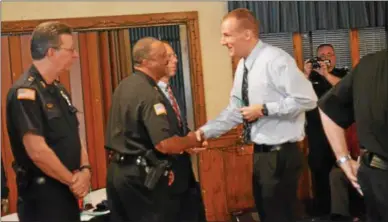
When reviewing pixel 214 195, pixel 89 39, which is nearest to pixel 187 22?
pixel 89 39

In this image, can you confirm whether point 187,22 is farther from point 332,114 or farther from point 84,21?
point 332,114

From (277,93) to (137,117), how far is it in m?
0.59

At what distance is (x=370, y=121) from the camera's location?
1662mm

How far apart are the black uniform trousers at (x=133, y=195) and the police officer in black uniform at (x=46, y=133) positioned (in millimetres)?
243

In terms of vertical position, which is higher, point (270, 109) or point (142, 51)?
point (142, 51)

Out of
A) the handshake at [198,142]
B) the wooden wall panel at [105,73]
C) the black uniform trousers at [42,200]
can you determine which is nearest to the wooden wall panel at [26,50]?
the wooden wall panel at [105,73]

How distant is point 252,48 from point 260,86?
17 centimetres

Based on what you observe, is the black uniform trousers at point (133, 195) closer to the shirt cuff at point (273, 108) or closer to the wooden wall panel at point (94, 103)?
the wooden wall panel at point (94, 103)

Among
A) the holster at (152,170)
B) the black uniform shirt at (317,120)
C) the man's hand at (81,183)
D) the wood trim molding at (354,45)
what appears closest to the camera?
the man's hand at (81,183)

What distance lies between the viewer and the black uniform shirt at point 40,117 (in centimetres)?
176

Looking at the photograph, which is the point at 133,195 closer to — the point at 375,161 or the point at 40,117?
the point at 40,117

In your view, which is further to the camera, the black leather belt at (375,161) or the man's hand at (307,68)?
the man's hand at (307,68)

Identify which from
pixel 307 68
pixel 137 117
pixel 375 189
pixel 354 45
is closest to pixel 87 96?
pixel 137 117

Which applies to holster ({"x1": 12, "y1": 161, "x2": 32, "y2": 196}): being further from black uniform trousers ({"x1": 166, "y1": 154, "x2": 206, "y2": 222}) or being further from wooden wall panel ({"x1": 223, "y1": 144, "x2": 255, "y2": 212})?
wooden wall panel ({"x1": 223, "y1": 144, "x2": 255, "y2": 212})
